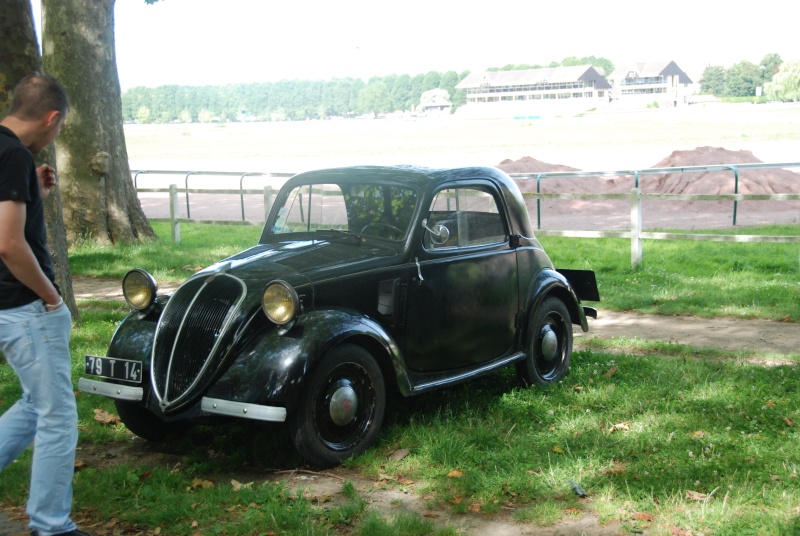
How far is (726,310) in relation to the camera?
33.4 ft

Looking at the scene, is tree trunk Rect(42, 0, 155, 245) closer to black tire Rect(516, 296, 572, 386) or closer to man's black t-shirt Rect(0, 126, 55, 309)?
black tire Rect(516, 296, 572, 386)

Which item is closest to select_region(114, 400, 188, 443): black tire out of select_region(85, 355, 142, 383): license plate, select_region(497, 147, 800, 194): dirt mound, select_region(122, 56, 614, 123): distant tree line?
select_region(85, 355, 142, 383): license plate

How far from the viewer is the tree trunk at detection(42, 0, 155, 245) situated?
48.6 feet

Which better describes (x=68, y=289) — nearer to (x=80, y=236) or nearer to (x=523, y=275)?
(x=523, y=275)

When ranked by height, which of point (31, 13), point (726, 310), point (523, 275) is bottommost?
point (726, 310)

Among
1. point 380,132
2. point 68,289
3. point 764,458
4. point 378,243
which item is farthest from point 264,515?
point 380,132

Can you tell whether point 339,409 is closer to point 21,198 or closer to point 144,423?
point 144,423

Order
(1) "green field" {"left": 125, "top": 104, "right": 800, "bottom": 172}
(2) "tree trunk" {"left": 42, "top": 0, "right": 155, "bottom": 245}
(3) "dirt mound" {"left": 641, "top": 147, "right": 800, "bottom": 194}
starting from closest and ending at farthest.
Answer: (2) "tree trunk" {"left": 42, "top": 0, "right": 155, "bottom": 245}, (3) "dirt mound" {"left": 641, "top": 147, "right": 800, "bottom": 194}, (1) "green field" {"left": 125, "top": 104, "right": 800, "bottom": 172}

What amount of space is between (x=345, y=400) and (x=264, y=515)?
38.4 inches

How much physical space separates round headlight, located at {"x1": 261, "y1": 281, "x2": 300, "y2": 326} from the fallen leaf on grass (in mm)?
1878

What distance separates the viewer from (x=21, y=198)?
3.90 meters

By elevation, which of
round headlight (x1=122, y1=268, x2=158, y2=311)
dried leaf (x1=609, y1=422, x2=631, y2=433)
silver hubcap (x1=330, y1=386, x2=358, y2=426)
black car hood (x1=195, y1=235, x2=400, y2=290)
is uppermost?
black car hood (x1=195, y1=235, x2=400, y2=290)

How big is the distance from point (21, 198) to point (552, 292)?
4.46 meters

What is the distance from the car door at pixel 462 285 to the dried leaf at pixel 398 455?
2.07 feet
